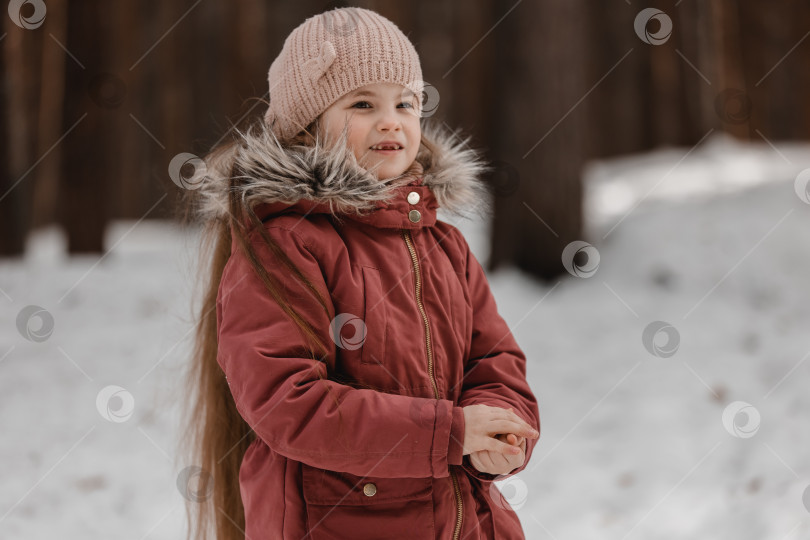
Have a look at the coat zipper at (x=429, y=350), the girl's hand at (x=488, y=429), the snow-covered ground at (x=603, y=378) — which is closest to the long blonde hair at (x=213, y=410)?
the snow-covered ground at (x=603, y=378)

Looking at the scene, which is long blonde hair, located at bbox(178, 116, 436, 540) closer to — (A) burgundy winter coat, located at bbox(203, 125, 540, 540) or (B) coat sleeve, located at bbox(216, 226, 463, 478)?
Result: (A) burgundy winter coat, located at bbox(203, 125, 540, 540)

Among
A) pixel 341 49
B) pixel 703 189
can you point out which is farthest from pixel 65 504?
pixel 703 189

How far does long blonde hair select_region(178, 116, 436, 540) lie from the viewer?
170 cm

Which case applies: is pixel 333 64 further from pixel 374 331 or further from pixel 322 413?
pixel 322 413

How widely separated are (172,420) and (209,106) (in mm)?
7973

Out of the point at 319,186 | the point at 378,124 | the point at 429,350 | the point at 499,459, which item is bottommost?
the point at 499,459

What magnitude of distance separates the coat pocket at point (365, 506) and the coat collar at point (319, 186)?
0.48 meters

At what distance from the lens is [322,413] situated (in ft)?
4.42

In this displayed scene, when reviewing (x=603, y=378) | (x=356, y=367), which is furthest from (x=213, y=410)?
(x=603, y=378)

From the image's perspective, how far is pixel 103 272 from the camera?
5625 mm

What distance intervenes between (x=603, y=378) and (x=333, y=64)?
9.11 feet

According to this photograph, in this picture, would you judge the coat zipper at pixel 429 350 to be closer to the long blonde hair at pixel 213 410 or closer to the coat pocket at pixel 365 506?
the coat pocket at pixel 365 506

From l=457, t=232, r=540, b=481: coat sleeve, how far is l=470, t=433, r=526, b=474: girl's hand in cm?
8

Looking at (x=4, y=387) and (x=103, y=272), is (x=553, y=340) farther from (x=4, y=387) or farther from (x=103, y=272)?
(x=103, y=272)
